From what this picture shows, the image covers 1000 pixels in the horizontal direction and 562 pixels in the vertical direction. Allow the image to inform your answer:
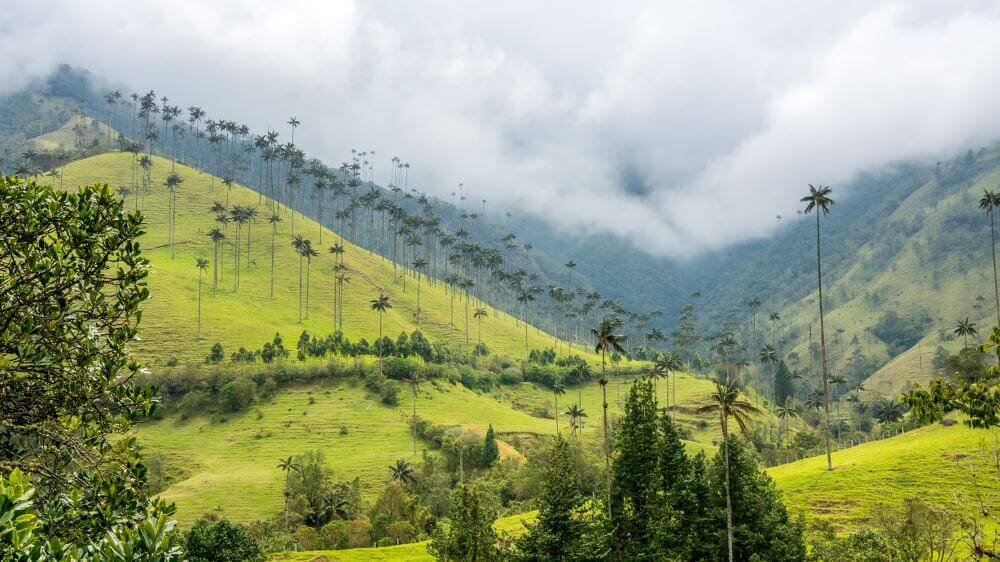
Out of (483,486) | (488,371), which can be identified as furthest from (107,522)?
(488,371)

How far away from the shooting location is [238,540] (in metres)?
59.0

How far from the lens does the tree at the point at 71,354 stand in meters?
10.6

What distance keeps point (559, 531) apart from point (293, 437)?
91015mm

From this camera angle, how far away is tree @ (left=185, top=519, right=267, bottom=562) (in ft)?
188

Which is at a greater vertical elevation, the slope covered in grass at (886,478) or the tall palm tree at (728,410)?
the tall palm tree at (728,410)

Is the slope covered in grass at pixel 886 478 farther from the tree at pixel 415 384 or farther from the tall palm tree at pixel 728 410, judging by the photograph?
the tree at pixel 415 384

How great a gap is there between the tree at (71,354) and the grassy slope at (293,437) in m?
94.9

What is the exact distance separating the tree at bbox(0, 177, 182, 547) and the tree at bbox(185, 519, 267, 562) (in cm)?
5291

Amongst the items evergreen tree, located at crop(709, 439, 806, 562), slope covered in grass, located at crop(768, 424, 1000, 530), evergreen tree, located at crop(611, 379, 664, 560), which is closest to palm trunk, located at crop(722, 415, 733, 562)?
evergreen tree, located at crop(709, 439, 806, 562)

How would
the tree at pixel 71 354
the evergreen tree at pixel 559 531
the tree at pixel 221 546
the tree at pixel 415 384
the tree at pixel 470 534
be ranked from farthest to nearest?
the tree at pixel 415 384, the tree at pixel 221 546, the tree at pixel 470 534, the evergreen tree at pixel 559 531, the tree at pixel 71 354

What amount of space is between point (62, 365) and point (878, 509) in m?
78.4

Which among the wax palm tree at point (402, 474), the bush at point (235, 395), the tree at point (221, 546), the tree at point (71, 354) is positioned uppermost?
the tree at point (71, 354)

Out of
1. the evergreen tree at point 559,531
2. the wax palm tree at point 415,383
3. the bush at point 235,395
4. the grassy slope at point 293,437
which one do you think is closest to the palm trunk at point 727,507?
the evergreen tree at point 559,531

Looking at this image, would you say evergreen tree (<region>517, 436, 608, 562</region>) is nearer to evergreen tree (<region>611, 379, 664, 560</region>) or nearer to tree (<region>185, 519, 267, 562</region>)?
evergreen tree (<region>611, 379, 664, 560</region>)
